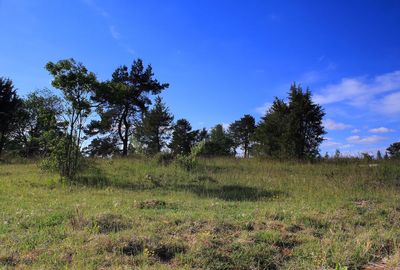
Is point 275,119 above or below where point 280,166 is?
above

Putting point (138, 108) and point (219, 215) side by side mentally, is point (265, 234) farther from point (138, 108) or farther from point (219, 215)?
point (138, 108)

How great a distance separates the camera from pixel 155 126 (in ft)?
137

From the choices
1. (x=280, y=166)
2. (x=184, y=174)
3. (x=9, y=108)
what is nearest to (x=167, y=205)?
(x=184, y=174)

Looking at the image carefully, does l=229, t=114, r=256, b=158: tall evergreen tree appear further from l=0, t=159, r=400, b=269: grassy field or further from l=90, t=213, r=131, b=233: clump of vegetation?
l=90, t=213, r=131, b=233: clump of vegetation

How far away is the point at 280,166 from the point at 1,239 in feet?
52.5

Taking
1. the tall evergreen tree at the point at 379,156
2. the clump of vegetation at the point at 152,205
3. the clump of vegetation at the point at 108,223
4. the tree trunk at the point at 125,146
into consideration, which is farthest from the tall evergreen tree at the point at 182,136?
the clump of vegetation at the point at 108,223

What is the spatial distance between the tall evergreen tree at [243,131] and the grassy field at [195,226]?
1577 inches

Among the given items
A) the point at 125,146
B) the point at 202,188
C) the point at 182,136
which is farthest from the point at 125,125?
the point at 202,188

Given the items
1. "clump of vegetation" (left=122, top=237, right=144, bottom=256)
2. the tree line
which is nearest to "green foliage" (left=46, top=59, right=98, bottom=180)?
the tree line

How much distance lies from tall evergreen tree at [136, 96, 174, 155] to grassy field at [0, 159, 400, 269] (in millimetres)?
25345

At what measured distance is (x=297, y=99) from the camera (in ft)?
92.3

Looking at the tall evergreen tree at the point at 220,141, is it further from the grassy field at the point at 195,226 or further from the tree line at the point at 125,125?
the grassy field at the point at 195,226

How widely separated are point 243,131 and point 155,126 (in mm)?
18124

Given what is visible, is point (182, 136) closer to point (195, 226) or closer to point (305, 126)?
point (305, 126)
